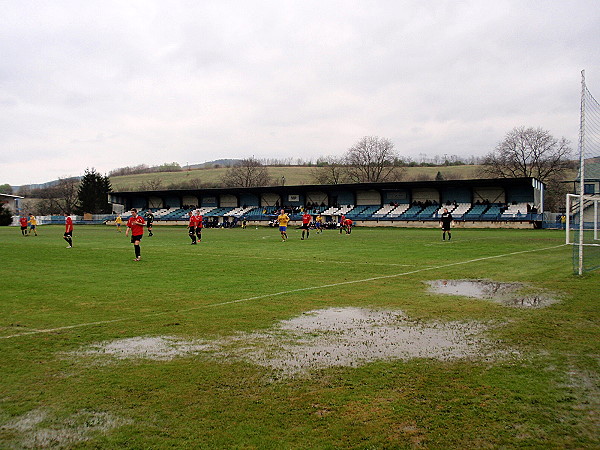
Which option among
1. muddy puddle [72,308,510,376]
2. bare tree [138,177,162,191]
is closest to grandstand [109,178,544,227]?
bare tree [138,177,162,191]

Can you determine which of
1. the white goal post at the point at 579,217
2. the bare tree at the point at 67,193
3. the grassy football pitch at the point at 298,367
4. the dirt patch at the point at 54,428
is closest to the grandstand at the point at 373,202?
the white goal post at the point at 579,217

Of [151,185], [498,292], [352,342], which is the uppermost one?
[151,185]

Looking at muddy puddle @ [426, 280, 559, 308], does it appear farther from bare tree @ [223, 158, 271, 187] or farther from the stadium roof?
bare tree @ [223, 158, 271, 187]

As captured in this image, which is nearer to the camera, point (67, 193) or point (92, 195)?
point (92, 195)

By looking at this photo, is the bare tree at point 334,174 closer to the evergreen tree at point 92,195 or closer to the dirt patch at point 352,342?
the evergreen tree at point 92,195

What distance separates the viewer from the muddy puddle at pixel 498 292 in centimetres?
1034

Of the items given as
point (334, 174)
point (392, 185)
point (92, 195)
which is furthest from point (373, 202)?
point (92, 195)

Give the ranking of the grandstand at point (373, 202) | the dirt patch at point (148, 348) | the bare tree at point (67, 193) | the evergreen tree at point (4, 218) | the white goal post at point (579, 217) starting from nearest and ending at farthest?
the dirt patch at point (148, 348), the white goal post at point (579, 217), the grandstand at point (373, 202), the evergreen tree at point (4, 218), the bare tree at point (67, 193)

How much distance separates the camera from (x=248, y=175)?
121312 mm

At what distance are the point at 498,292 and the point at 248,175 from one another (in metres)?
112

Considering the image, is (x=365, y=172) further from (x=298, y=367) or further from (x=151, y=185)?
(x=298, y=367)

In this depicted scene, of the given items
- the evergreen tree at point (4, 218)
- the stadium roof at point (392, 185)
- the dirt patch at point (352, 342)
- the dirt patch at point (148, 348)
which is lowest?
the dirt patch at point (352, 342)

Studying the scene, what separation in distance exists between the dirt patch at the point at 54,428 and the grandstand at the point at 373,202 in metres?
58.9

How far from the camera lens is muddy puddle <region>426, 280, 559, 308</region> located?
33.9ft
